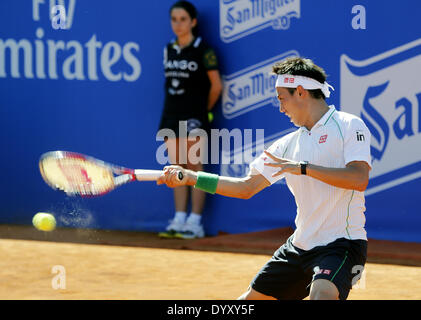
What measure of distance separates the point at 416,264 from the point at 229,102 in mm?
2302

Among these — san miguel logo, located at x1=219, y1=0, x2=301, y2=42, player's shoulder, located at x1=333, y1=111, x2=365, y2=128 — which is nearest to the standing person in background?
san miguel logo, located at x1=219, y1=0, x2=301, y2=42

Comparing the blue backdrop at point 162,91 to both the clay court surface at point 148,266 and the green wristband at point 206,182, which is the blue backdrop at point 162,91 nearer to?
the clay court surface at point 148,266

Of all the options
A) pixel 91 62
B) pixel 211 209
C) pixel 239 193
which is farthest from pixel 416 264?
pixel 91 62

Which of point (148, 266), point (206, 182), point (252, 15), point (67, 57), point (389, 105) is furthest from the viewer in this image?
point (67, 57)

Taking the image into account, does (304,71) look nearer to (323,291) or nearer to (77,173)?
(323,291)

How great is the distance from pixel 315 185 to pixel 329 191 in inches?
3.0

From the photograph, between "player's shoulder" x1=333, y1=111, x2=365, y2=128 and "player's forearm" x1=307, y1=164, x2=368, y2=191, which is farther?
"player's shoulder" x1=333, y1=111, x2=365, y2=128

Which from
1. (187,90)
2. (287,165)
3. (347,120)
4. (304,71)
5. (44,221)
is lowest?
(44,221)

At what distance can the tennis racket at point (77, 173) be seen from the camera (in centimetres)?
464

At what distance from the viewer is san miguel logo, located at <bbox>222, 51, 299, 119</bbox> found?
7.65m

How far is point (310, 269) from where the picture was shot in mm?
4125

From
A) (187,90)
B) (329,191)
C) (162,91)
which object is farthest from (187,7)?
(329,191)

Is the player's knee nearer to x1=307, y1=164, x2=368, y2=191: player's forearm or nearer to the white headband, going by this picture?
x1=307, y1=164, x2=368, y2=191: player's forearm

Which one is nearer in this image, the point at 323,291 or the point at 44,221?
the point at 323,291
